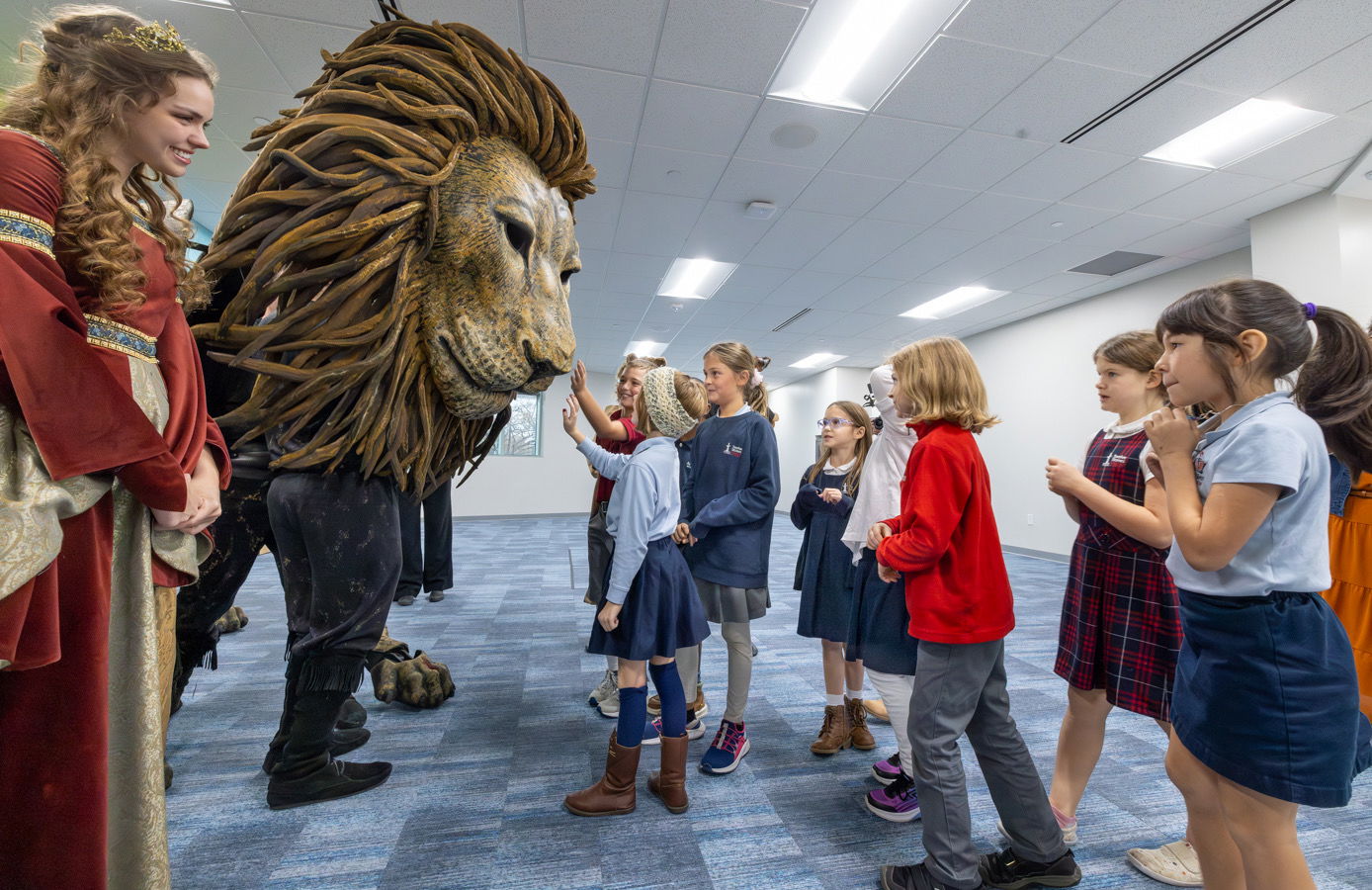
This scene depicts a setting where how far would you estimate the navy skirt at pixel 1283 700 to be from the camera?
0.88 meters

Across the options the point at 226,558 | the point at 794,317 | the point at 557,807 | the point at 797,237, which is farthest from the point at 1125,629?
the point at 794,317

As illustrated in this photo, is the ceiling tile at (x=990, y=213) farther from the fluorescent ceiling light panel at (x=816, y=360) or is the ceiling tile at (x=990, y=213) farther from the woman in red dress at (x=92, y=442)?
the fluorescent ceiling light panel at (x=816, y=360)

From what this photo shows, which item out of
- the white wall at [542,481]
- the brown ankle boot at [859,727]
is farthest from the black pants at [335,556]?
the white wall at [542,481]

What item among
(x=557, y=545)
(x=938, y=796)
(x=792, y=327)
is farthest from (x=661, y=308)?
(x=938, y=796)

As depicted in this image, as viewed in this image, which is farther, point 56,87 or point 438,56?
point 438,56

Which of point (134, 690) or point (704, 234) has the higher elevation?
point (704, 234)

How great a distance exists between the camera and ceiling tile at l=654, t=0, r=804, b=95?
261 cm

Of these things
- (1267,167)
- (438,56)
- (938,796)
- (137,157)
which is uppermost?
(1267,167)

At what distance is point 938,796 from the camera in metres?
1.26

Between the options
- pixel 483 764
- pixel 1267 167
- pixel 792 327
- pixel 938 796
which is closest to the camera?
pixel 938 796

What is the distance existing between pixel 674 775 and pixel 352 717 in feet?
4.04

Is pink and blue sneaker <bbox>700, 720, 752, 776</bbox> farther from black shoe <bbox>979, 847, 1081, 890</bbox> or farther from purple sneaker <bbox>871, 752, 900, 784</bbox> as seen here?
black shoe <bbox>979, 847, 1081, 890</bbox>

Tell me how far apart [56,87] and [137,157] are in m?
0.10

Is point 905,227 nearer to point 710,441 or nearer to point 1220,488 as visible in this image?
point 710,441
